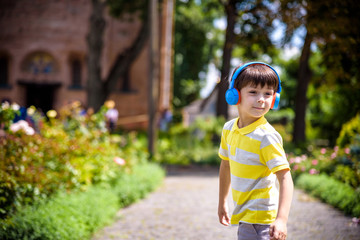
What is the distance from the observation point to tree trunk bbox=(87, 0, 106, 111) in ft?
44.2

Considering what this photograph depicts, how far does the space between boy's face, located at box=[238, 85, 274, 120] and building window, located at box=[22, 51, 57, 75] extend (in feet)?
74.1

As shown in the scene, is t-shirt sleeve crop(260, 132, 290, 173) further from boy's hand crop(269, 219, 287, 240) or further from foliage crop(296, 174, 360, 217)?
foliage crop(296, 174, 360, 217)

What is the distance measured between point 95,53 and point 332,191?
982cm

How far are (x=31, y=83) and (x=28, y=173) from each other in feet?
66.1

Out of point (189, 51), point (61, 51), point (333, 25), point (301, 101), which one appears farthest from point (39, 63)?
point (333, 25)

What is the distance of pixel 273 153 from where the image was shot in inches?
87.0

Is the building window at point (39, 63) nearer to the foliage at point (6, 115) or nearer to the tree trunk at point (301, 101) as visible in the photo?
the tree trunk at point (301, 101)

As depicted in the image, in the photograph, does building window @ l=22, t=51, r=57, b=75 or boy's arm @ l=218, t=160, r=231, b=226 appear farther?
building window @ l=22, t=51, r=57, b=75

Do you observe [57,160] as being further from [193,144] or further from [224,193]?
[193,144]

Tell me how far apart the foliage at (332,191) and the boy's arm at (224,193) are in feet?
10.3

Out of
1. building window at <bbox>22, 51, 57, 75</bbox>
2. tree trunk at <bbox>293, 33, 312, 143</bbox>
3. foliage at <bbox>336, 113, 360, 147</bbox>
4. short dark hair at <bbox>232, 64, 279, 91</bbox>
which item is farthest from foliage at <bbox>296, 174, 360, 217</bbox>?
building window at <bbox>22, 51, 57, 75</bbox>

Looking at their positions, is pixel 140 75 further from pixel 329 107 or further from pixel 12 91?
pixel 329 107

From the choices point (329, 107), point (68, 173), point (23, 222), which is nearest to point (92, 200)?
point (68, 173)

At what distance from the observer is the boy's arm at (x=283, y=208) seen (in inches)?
81.9
